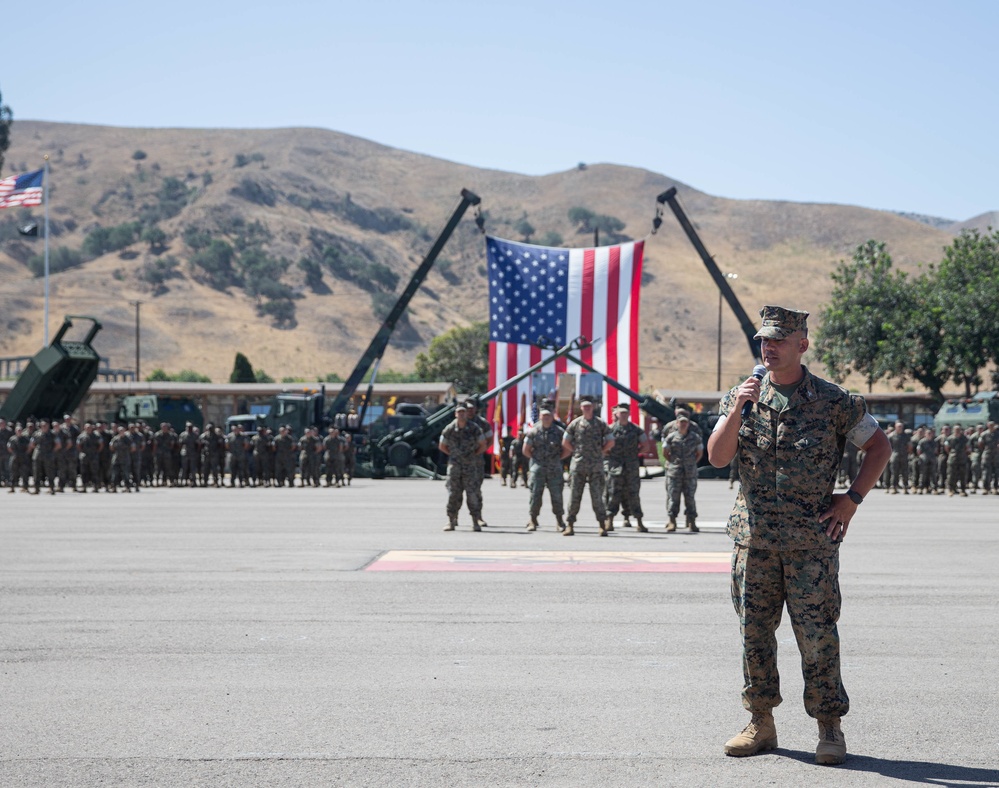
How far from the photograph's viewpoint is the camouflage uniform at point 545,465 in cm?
1802

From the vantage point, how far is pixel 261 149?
176125 millimetres

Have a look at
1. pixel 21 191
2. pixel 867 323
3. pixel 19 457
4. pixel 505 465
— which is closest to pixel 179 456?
pixel 19 457

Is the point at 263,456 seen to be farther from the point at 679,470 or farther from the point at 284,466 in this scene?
the point at 679,470

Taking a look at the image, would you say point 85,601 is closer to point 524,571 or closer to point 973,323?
point 524,571

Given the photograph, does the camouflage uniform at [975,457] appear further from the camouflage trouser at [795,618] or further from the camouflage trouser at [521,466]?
the camouflage trouser at [795,618]

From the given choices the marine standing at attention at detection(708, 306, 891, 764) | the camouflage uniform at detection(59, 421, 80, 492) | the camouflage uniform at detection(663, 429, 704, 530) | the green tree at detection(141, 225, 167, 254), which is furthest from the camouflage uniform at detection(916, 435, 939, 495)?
the green tree at detection(141, 225, 167, 254)

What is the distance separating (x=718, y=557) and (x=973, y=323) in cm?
4089

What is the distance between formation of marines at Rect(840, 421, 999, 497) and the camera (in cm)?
2998

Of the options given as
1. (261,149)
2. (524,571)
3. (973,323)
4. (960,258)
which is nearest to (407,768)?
(524,571)

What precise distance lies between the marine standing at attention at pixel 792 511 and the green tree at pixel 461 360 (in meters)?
70.3

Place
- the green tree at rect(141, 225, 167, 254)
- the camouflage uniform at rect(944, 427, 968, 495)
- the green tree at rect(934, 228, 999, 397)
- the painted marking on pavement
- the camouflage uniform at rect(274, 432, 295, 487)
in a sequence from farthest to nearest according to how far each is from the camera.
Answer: the green tree at rect(141, 225, 167, 254) → the green tree at rect(934, 228, 999, 397) → the camouflage uniform at rect(274, 432, 295, 487) → the camouflage uniform at rect(944, 427, 968, 495) → the painted marking on pavement

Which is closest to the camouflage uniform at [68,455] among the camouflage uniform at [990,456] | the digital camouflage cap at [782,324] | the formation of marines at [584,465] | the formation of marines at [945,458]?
the formation of marines at [584,465]

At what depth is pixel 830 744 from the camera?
554 cm

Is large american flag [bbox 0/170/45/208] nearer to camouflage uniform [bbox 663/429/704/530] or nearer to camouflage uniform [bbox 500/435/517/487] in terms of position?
camouflage uniform [bbox 500/435/517/487]
